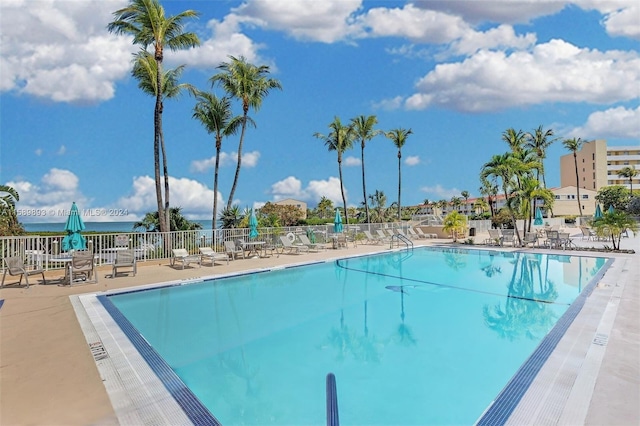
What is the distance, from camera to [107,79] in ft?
60.7

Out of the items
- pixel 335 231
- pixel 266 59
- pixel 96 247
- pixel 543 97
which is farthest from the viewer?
pixel 543 97

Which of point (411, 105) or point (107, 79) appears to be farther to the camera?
point (411, 105)

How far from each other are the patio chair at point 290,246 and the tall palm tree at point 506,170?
9.52 meters

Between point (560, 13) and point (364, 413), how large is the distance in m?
16.5

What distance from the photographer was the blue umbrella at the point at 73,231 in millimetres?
9257

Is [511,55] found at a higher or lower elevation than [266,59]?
lower

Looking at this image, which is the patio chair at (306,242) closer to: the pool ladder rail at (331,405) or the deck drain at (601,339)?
the deck drain at (601,339)

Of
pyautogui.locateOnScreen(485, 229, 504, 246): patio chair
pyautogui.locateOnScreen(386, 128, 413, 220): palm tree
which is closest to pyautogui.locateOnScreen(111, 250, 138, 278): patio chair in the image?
pyautogui.locateOnScreen(485, 229, 504, 246): patio chair

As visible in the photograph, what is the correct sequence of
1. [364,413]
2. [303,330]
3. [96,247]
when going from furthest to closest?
[96,247] → [303,330] → [364,413]

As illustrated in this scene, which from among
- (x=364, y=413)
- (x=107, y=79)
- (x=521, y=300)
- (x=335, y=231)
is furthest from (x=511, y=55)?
(x=107, y=79)

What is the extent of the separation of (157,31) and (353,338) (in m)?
14.5

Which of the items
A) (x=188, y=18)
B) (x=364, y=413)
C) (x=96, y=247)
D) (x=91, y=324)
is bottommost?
(x=364, y=413)

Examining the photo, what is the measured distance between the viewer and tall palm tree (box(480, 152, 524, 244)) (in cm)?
1675

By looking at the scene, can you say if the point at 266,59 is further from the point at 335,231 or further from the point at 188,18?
the point at 335,231
